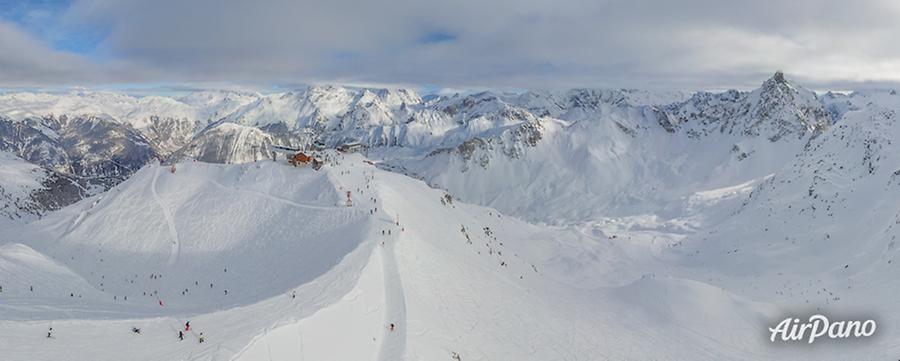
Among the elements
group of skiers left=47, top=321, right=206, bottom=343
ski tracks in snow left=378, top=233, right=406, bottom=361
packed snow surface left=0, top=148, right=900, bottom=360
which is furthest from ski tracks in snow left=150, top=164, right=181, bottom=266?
group of skiers left=47, top=321, right=206, bottom=343

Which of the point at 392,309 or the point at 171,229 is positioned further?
the point at 171,229

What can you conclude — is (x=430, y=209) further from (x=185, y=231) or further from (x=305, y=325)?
(x=305, y=325)

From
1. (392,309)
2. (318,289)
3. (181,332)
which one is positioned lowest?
(392,309)

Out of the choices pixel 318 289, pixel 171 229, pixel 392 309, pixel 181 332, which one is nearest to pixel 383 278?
pixel 392 309

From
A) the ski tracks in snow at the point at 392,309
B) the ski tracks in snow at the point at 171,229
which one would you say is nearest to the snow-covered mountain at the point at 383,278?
the ski tracks in snow at the point at 392,309

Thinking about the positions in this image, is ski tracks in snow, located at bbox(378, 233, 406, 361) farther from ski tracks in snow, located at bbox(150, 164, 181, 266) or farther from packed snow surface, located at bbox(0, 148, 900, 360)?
ski tracks in snow, located at bbox(150, 164, 181, 266)

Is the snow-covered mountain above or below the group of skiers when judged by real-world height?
below

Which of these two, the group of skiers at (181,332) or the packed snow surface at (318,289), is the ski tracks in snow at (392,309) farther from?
the group of skiers at (181,332)

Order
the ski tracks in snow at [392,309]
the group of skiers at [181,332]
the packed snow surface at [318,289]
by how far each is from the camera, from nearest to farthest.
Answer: the group of skiers at [181,332]
the packed snow surface at [318,289]
the ski tracks in snow at [392,309]

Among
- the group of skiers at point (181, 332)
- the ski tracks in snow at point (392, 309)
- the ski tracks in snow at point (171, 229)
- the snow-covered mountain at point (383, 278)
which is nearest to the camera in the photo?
the group of skiers at point (181, 332)

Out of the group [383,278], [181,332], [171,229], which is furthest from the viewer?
[171,229]

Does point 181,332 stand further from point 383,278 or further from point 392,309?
point 383,278

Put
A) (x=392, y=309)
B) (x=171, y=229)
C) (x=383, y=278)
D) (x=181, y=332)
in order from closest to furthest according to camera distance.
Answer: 1. (x=181, y=332)
2. (x=392, y=309)
3. (x=383, y=278)
4. (x=171, y=229)

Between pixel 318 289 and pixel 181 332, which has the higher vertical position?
pixel 181 332
